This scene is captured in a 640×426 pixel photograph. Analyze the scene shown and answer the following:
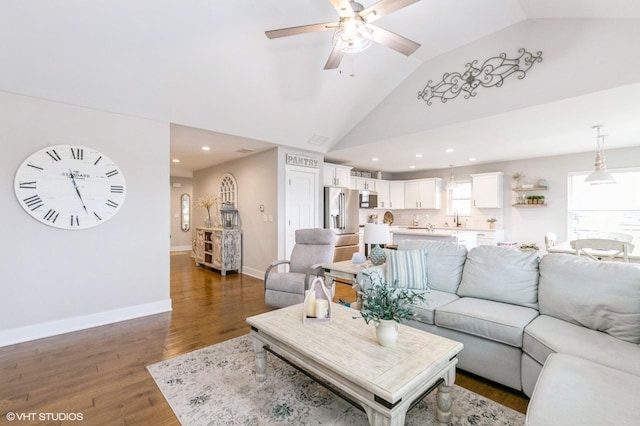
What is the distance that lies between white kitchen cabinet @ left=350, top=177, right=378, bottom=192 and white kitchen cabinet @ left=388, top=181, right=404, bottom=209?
2.14 ft

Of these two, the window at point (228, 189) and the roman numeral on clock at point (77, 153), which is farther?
the window at point (228, 189)

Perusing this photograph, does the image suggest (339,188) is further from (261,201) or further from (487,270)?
(487,270)

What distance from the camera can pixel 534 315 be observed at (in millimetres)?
2295

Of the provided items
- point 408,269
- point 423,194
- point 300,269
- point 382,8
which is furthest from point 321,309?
point 423,194

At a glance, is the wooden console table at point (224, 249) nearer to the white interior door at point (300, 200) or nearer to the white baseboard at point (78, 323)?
the white interior door at point (300, 200)

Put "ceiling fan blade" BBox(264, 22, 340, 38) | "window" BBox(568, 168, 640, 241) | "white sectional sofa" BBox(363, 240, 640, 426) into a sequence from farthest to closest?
1. "window" BBox(568, 168, 640, 241)
2. "ceiling fan blade" BBox(264, 22, 340, 38)
3. "white sectional sofa" BBox(363, 240, 640, 426)

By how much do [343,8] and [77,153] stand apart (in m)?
3.24

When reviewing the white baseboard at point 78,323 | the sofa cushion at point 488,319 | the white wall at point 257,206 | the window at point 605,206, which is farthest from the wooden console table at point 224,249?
the window at point 605,206

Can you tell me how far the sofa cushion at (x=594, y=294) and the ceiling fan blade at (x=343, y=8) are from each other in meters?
2.58

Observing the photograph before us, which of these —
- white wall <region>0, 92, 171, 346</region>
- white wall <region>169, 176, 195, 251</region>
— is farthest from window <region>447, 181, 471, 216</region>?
white wall <region>169, 176, 195, 251</region>

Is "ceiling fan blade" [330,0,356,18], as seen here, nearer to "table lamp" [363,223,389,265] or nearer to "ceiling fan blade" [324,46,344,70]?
"ceiling fan blade" [324,46,344,70]

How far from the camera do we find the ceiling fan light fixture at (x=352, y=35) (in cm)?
219

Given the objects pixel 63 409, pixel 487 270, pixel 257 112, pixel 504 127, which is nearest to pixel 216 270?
pixel 257 112

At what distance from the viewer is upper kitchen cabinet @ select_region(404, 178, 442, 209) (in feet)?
25.2
